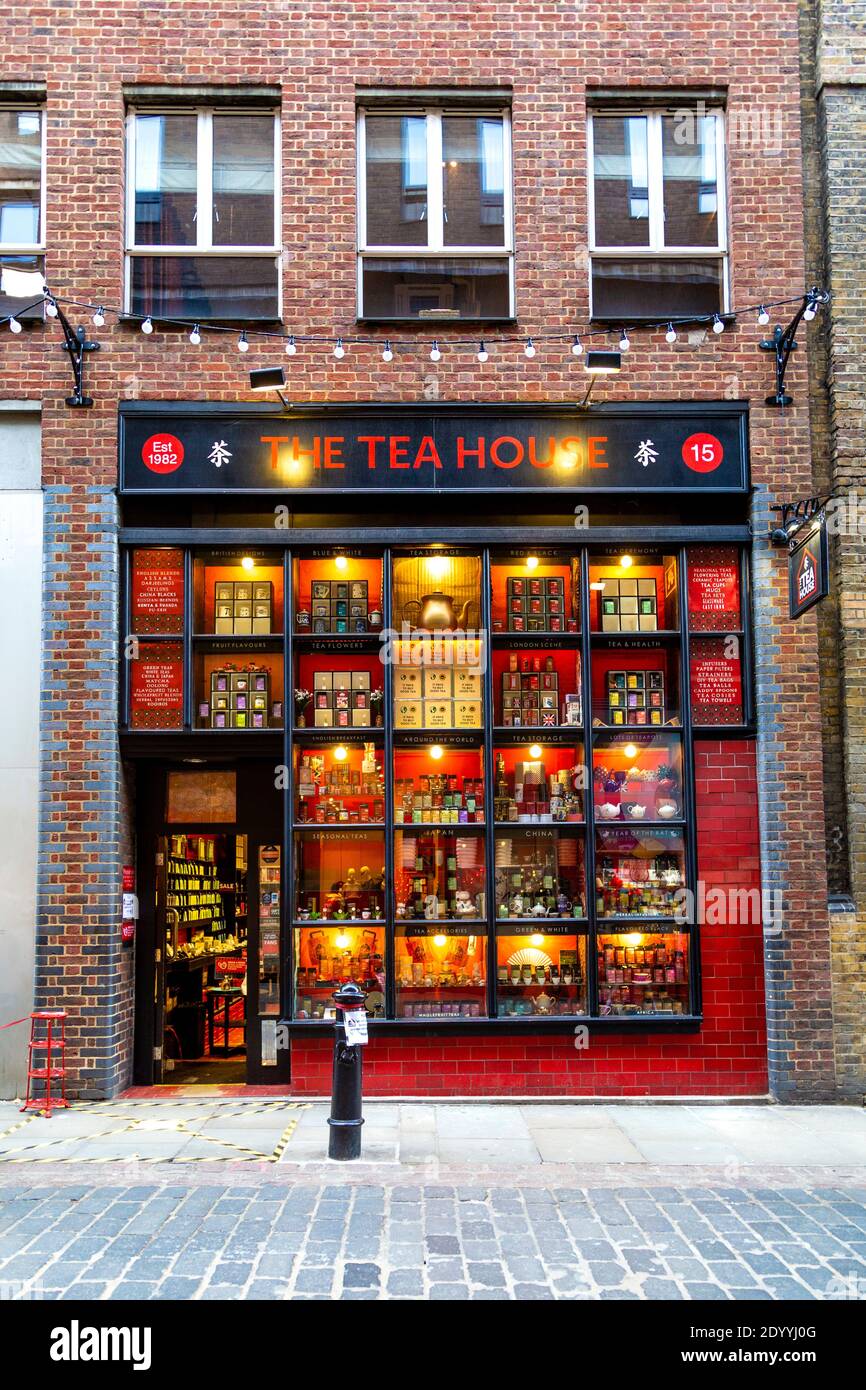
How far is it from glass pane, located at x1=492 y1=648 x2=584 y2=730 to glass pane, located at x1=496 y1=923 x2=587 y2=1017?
6.16ft

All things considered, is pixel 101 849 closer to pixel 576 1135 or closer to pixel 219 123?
pixel 576 1135

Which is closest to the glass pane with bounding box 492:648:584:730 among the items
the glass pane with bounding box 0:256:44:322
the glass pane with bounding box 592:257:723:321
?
the glass pane with bounding box 592:257:723:321

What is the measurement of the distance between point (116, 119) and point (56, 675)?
204 inches

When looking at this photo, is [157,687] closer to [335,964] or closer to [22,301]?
[335,964]

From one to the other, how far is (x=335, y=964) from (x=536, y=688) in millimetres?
3107

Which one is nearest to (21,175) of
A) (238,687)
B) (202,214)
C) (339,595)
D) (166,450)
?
(202,214)

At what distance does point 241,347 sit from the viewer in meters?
10.0

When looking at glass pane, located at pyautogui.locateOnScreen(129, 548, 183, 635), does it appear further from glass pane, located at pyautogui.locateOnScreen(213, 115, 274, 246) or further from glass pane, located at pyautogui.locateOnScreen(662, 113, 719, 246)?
glass pane, located at pyautogui.locateOnScreen(662, 113, 719, 246)

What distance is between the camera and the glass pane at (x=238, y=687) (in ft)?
33.2

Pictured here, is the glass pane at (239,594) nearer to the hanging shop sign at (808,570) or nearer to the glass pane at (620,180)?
the glass pane at (620,180)

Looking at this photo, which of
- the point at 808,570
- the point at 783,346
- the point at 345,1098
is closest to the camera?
the point at 345,1098

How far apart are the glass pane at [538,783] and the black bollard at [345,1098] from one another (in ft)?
8.97

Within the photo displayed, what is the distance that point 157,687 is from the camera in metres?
10.1

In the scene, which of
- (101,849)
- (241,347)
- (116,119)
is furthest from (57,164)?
(101,849)
